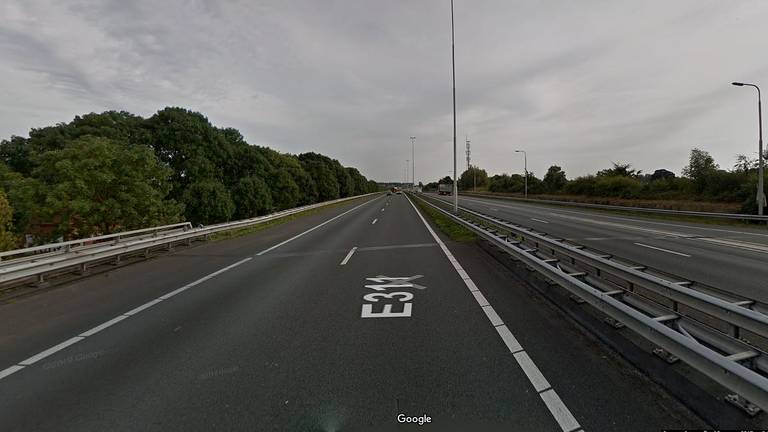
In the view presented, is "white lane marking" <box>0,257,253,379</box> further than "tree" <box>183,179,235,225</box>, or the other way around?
"tree" <box>183,179,235,225</box>

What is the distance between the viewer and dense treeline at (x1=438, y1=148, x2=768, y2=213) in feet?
94.6

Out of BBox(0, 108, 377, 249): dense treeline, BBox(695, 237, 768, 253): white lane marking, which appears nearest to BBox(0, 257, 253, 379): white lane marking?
BBox(0, 108, 377, 249): dense treeline

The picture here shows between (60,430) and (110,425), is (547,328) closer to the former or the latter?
(110,425)

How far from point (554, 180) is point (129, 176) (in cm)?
6545

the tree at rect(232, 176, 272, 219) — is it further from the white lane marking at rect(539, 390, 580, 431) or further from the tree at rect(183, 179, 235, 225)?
the white lane marking at rect(539, 390, 580, 431)

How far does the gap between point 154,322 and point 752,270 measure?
12.7 metres

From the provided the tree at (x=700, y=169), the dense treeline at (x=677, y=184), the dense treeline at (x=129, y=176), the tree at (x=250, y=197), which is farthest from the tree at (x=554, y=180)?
the tree at (x=250, y=197)

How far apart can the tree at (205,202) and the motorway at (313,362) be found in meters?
21.8

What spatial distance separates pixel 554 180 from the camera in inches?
2498

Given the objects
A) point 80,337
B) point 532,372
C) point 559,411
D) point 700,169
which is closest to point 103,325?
point 80,337

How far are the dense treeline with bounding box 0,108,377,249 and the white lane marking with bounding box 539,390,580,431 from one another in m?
19.9

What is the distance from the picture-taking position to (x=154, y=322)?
4.98 meters

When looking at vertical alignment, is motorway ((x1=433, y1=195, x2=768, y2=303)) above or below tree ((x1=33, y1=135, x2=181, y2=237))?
below

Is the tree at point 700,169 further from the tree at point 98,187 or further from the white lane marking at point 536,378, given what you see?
the tree at point 98,187
